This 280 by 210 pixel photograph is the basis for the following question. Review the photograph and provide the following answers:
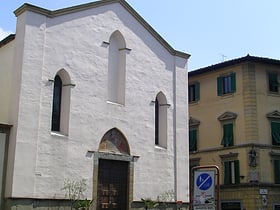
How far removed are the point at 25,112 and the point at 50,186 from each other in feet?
8.98

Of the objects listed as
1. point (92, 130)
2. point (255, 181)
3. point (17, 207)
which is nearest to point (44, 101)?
point (92, 130)

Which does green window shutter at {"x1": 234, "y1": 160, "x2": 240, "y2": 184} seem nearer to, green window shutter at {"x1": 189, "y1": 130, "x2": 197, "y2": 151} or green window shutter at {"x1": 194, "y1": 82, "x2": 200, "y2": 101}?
green window shutter at {"x1": 189, "y1": 130, "x2": 197, "y2": 151}

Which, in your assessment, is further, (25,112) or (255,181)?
(255,181)

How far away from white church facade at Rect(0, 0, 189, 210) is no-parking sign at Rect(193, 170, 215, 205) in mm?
6471

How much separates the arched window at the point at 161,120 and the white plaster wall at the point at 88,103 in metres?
0.24

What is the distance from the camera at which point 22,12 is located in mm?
18016

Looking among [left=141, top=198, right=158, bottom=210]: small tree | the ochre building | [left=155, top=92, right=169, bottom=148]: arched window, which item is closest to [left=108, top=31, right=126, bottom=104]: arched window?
[left=155, top=92, right=169, bottom=148]: arched window

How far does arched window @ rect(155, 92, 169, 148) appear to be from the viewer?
860 inches

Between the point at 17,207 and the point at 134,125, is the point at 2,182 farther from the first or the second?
the point at 134,125

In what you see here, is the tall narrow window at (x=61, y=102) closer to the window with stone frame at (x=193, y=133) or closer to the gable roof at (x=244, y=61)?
the gable roof at (x=244, y=61)

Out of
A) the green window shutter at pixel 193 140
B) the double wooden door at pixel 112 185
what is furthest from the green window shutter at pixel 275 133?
the double wooden door at pixel 112 185

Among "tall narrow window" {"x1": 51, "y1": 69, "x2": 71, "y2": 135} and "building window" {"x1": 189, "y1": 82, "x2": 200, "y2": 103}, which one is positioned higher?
"building window" {"x1": 189, "y1": 82, "x2": 200, "y2": 103}

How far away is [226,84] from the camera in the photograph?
33188 millimetres

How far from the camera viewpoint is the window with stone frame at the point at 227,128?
31.9 metres
